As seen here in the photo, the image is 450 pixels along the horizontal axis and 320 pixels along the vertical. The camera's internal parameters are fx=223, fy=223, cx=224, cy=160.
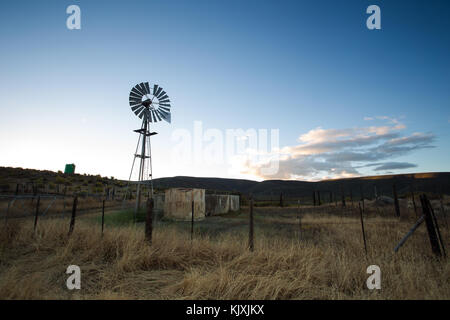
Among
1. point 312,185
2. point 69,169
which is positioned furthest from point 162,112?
point 312,185

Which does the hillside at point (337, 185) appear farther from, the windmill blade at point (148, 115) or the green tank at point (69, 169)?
the windmill blade at point (148, 115)

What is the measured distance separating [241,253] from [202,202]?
46.2 feet

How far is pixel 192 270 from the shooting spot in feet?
16.6

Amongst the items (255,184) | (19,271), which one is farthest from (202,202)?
(255,184)

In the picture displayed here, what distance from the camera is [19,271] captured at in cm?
510

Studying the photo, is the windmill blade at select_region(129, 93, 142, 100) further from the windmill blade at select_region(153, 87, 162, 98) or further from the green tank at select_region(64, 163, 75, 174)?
the green tank at select_region(64, 163, 75, 174)

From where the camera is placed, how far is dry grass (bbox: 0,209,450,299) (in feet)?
13.0

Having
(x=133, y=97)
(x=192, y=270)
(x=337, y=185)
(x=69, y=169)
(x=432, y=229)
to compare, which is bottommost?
(x=192, y=270)

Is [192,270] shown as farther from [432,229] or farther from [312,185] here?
[312,185]

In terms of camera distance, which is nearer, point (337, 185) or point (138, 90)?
point (138, 90)

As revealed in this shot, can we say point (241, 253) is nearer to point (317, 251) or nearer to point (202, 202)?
point (317, 251)

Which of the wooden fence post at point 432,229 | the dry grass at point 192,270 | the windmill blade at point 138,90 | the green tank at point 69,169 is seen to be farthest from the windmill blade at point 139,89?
the green tank at point 69,169

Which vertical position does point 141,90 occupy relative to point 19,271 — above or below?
above
